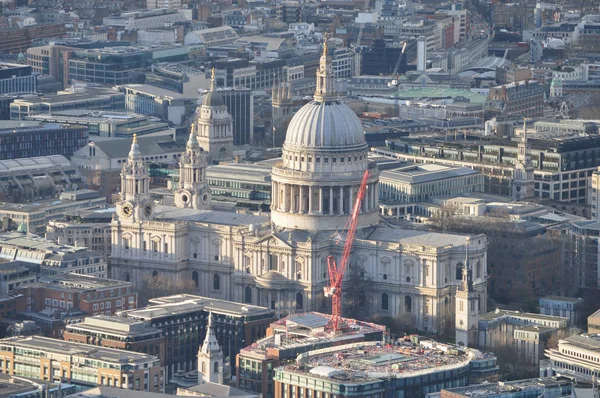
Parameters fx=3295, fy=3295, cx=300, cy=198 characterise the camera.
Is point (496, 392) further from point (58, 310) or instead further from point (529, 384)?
point (58, 310)

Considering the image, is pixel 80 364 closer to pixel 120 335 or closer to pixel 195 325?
pixel 120 335

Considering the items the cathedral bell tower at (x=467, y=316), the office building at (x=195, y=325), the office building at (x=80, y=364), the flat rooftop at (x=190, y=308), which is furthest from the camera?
the cathedral bell tower at (x=467, y=316)

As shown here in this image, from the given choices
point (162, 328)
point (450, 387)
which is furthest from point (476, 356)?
point (162, 328)

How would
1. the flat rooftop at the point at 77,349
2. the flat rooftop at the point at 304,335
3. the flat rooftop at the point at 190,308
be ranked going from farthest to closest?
the flat rooftop at the point at 190,308
the flat rooftop at the point at 304,335
the flat rooftop at the point at 77,349

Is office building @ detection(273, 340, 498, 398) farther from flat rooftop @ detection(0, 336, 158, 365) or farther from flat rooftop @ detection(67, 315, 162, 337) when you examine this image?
flat rooftop @ detection(67, 315, 162, 337)

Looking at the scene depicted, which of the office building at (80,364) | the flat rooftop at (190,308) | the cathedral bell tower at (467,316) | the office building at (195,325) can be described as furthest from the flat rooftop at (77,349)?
the cathedral bell tower at (467,316)

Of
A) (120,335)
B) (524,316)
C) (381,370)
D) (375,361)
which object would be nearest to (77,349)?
(120,335)

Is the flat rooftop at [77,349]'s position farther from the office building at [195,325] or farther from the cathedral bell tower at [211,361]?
the office building at [195,325]
